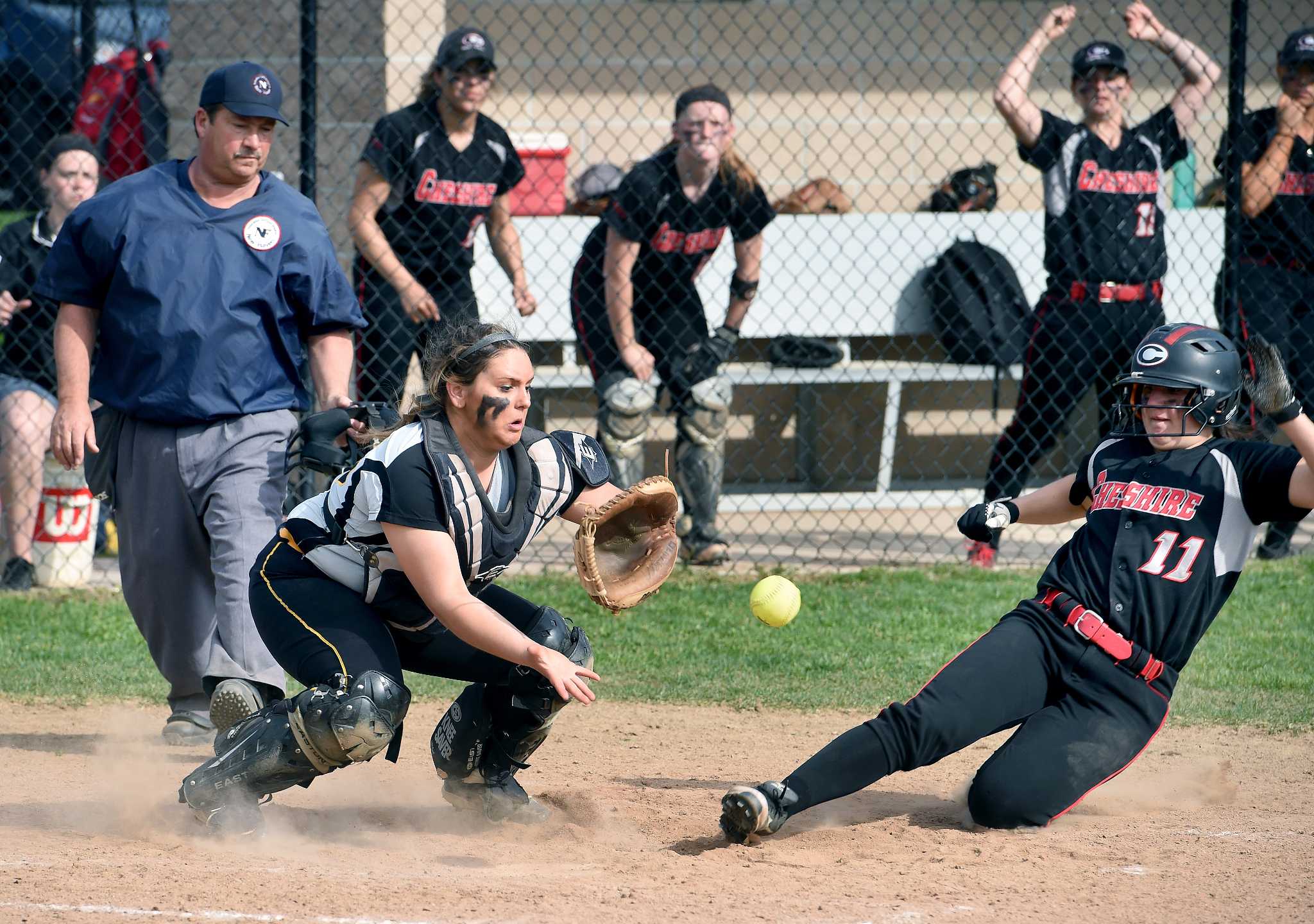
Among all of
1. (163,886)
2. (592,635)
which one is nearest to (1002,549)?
(592,635)

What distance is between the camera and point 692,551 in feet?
22.8

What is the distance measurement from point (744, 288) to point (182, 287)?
10.7 ft

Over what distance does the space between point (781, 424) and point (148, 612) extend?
16.9 feet

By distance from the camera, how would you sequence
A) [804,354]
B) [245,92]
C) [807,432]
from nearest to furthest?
1. [245,92]
2. [804,354]
3. [807,432]

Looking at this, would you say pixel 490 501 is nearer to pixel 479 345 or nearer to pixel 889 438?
pixel 479 345

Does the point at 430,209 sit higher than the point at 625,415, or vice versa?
the point at 430,209

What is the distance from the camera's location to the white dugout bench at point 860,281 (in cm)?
798

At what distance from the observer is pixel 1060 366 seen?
6.82 m

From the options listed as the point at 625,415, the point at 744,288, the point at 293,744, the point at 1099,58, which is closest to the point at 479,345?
the point at 293,744

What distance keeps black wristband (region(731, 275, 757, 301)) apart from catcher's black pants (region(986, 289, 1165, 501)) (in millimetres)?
1309

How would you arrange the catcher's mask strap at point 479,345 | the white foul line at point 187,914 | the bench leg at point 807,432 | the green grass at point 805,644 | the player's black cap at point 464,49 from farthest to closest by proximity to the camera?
the bench leg at point 807,432 → the player's black cap at point 464,49 → the green grass at point 805,644 → the catcher's mask strap at point 479,345 → the white foul line at point 187,914

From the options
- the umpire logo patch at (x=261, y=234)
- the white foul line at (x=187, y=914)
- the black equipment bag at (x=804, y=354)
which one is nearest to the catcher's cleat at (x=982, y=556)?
the black equipment bag at (x=804, y=354)

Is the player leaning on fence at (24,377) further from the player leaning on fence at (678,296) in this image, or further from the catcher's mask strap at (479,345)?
the catcher's mask strap at (479,345)

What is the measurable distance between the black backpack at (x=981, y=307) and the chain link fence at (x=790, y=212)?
2 cm
